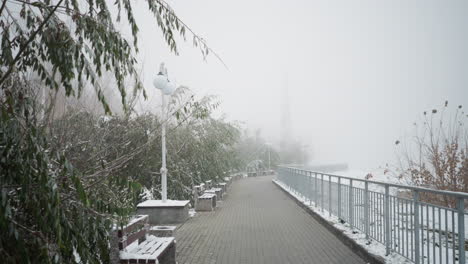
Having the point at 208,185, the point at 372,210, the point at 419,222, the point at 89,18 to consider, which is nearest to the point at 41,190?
the point at 89,18

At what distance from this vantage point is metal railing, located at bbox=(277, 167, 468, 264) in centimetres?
355

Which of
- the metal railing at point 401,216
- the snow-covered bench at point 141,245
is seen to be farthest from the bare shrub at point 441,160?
the snow-covered bench at point 141,245

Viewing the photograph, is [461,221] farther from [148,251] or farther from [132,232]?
[132,232]

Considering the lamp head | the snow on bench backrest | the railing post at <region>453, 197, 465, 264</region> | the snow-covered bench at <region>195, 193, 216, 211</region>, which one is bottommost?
the snow-covered bench at <region>195, 193, 216, 211</region>

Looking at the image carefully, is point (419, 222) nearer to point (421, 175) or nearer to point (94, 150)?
point (421, 175)

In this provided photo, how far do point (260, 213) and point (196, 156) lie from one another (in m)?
4.51

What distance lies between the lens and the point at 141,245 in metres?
4.45

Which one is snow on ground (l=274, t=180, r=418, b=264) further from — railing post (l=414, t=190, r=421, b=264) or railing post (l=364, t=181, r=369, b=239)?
railing post (l=414, t=190, r=421, b=264)

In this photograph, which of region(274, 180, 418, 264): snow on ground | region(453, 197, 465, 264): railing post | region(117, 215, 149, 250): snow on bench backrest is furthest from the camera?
region(274, 180, 418, 264): snow on ground

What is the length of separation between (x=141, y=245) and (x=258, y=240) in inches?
114

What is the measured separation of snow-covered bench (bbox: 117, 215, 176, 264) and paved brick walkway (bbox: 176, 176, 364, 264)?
30.3 inches

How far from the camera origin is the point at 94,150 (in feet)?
21.2

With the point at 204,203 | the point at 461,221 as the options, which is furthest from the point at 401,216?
the point at 204,203

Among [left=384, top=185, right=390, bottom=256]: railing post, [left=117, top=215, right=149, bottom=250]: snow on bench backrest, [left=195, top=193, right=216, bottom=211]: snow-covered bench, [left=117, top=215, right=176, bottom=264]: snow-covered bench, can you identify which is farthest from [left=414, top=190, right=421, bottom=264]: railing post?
[left=195, top=193, right=216, bottom=211]: snow-covered bench
